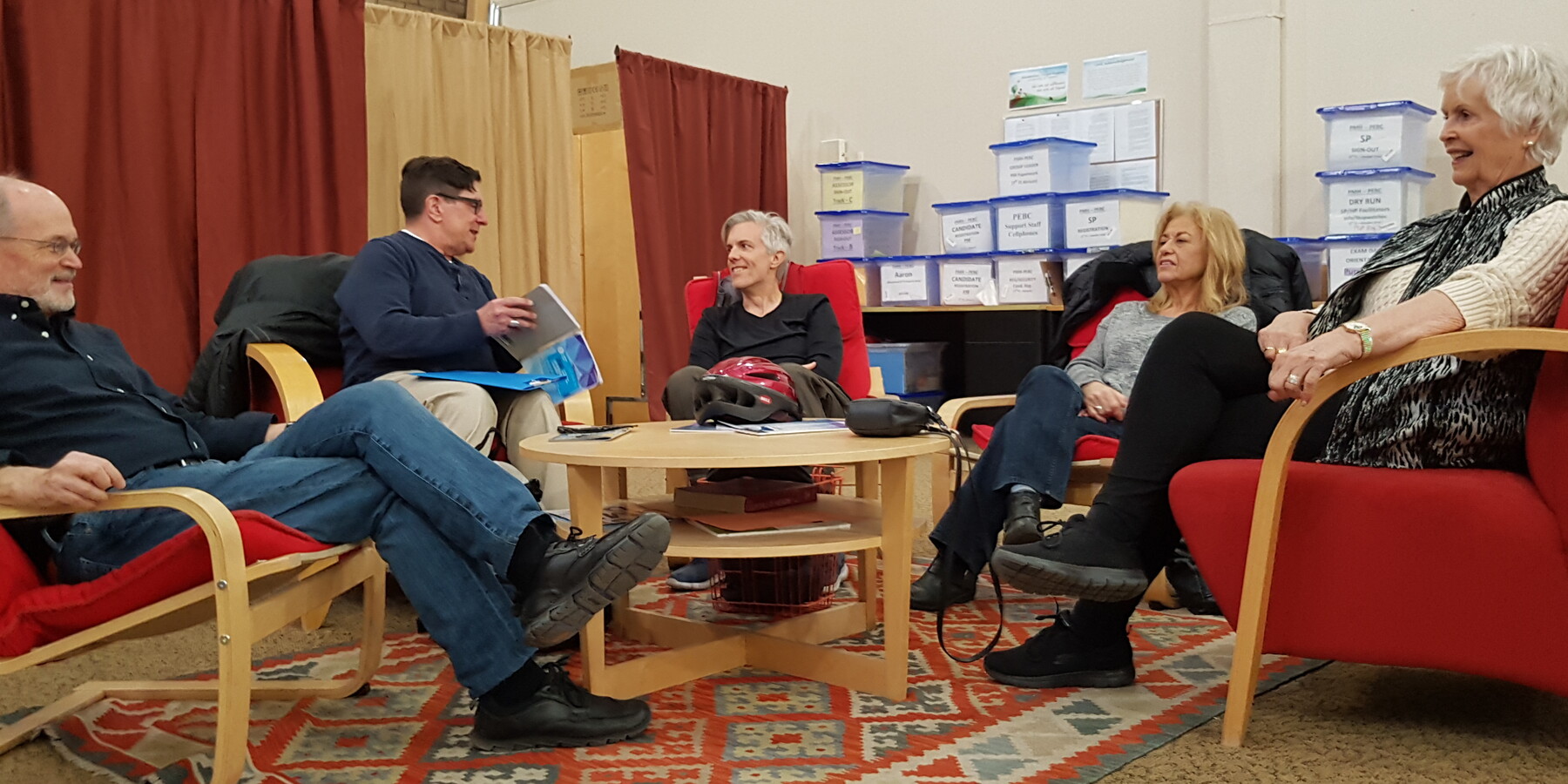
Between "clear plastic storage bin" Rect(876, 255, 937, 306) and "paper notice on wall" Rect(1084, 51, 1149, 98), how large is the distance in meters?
1.08

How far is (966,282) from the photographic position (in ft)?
18.4

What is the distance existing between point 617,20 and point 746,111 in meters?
1.52

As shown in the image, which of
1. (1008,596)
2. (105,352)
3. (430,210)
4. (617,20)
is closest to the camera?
(105,352)

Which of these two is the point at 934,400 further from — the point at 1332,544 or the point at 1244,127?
the point at 1332,544

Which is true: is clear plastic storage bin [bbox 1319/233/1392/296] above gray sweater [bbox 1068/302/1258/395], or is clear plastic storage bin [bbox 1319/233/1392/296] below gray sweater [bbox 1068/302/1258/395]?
above

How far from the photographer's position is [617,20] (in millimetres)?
7477

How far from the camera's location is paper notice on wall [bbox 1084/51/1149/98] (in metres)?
5.55

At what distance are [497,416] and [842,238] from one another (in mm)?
3338

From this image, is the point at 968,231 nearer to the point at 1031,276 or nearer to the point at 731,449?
the point at 1031,276

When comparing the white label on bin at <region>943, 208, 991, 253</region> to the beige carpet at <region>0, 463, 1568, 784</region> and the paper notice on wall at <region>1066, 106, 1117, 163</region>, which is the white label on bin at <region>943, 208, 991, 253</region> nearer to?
the paper notice on wall at <region>1066, 106, 1117, 163</region>

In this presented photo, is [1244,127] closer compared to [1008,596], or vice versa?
[1008,596]

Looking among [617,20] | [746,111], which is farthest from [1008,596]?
[617,20]

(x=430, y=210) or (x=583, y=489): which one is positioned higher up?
(x=430, y=210)

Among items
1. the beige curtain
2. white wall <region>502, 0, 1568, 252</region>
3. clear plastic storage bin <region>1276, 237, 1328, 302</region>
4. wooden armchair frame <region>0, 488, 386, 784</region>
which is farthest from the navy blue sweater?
white wall <region>502, 0, 1568, 252</region>
